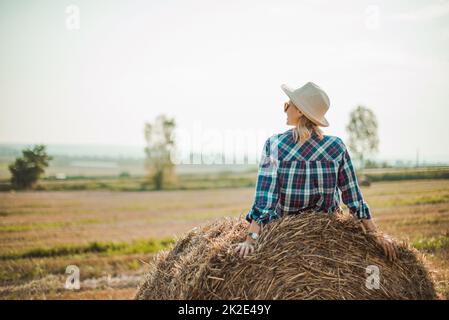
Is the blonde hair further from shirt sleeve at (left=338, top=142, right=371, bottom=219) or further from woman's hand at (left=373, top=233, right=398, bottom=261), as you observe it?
woman's hand at (left=373, top=233, right=398, bottom=261)

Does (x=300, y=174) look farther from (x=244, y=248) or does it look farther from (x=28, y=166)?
(x=28, y=166)

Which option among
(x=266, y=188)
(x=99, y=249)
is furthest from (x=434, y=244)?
(x=99, y=249)

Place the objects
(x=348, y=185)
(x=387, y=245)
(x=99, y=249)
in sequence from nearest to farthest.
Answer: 1. (x=348, y=185)
2. (x=387, y=245)
3. (x=99, y=249)

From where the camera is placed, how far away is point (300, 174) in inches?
128

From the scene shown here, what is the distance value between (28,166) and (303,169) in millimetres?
14456

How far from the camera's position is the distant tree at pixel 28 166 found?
50.3 ft

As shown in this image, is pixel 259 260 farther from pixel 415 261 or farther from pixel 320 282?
pixel 415 261

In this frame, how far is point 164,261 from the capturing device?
14.0 ft

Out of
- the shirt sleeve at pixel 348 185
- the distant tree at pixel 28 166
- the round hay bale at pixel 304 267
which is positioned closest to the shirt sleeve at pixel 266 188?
the round hay bale at pixel 304 267

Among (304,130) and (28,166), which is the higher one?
(304,130)

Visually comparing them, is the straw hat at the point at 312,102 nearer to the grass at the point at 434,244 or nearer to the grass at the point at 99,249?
the grass at the point at 434,244

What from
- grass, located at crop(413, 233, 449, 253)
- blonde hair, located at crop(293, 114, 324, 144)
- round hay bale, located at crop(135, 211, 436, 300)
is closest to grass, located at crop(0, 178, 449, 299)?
grass, located at crop(413, 233, 449, 253)

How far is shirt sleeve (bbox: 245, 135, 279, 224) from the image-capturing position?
322cm
